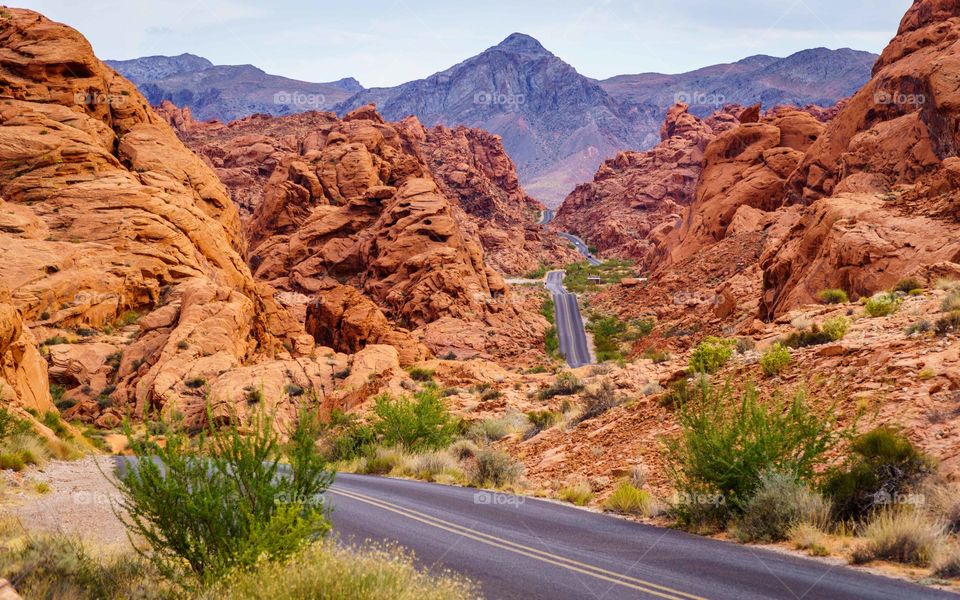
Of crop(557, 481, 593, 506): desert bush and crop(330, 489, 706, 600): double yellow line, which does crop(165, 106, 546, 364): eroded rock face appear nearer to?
crop(557, 481, 593, 506): desert bush

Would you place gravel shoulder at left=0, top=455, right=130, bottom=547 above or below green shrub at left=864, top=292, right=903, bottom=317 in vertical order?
below

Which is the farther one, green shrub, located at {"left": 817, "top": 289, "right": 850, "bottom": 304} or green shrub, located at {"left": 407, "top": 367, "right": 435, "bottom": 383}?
green shrub, located at {"left": 407, "top": 367, "right": 435, "bottom": 383}

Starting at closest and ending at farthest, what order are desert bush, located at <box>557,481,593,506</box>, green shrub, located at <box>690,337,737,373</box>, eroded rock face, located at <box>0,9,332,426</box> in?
desert bush, located at <box>557,481,593,506</box>
green shrub, located at <box>690,337,737,373</box>
eroded rock face, located at <box>0,9,332,426</box>

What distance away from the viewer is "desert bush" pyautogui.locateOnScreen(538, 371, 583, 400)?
1125 inches

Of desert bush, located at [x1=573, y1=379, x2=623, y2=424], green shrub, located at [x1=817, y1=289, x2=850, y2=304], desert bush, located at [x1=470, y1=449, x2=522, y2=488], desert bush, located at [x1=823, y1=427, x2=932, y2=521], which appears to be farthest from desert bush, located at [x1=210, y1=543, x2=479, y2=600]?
green shrub, located at [x1=817, y1=289, x2=850, y2=304]

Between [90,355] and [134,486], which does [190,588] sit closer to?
[134,486]

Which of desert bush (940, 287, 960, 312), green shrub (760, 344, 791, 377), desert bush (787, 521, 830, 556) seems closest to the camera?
desert bush (787, 521, 830, 556)

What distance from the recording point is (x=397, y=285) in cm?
5925

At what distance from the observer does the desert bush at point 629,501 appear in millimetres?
12469

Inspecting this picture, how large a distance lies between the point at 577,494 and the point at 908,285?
15104 mm

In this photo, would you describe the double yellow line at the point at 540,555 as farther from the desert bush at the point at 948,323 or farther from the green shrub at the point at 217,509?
the desert bush at the point at 948,323

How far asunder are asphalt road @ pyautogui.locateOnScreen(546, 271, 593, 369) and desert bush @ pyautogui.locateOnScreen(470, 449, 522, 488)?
3980 centimetres

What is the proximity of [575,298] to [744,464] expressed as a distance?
75.1m

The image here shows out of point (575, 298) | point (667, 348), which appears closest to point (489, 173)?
point (575, 298)
